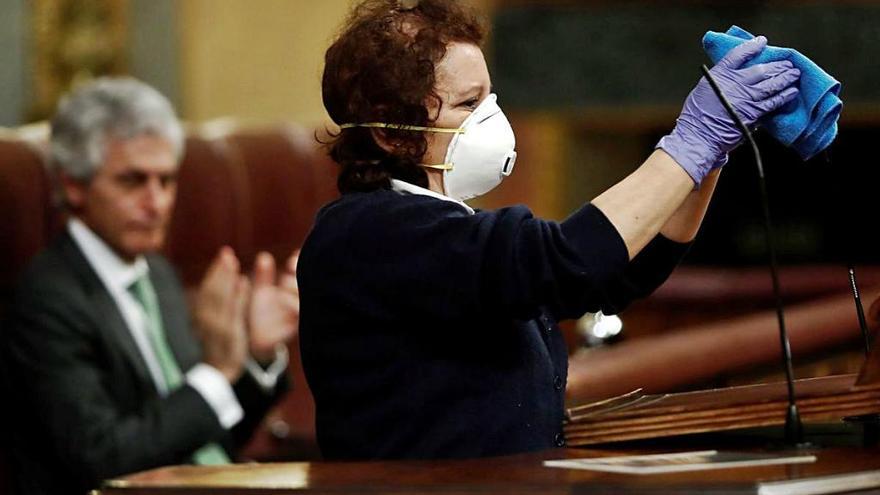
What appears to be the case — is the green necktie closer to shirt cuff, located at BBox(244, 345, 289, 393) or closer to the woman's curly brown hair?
shirt cuff, located at BBox(244, 345, 289, 393)

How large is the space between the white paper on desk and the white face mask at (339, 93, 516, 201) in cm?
46

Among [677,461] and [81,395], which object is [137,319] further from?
[677,461]

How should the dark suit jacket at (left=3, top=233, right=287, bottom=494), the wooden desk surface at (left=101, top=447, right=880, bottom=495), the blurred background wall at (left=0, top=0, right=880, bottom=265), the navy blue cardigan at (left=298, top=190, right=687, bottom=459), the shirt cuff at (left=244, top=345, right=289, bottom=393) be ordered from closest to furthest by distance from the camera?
the wooden desk surface at (left=101, top=447, right=880, bottom=495)
the navy blue cardigan at (left=298, top=190, right=687, bottom=459)
the dark suit jacket at (left=3, top=233, right=287, bottom=494)
the shirt cuff at (left=244, top=345, right=289, bottom=393)
the blurred background wall at (left=0, top=0, right=880, bottom=265)

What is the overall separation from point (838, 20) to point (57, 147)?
9.61 ft

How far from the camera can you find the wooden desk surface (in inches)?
53.8

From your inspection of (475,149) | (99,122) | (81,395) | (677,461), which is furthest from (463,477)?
(99,122)

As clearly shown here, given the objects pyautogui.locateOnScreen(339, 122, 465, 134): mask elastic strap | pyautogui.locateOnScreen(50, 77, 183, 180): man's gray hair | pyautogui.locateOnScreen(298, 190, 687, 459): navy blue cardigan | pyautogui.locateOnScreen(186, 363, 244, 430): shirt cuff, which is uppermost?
pyautogui.locateOnScreen(50, 77, 183, 180): man's gray hair

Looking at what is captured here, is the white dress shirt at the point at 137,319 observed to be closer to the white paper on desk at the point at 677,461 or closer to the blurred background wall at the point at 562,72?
the white paper on desk at the point at 677,461

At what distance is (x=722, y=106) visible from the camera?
1782mm

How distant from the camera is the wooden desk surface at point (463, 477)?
4.49ft

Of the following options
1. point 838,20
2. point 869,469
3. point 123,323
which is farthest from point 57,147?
point 838,20

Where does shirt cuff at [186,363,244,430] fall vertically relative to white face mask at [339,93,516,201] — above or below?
below

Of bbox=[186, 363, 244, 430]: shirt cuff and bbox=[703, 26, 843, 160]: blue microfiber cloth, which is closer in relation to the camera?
bbox=[703, 26, 843, 160]: blue microfiber cloth

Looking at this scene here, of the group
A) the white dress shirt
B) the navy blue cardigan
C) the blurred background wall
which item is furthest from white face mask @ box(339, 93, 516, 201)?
the blurred background wall
